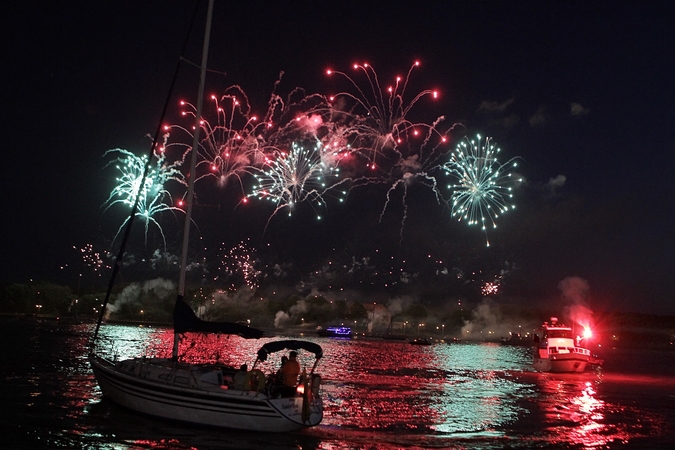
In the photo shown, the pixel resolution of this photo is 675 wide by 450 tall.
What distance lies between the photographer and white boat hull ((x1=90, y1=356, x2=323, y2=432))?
20.4 m

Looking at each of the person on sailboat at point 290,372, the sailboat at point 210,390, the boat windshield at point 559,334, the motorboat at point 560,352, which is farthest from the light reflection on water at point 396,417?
the boat windshield at point 559,334

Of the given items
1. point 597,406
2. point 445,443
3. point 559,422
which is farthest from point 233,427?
point 597,406

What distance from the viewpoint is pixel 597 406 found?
1330 inches

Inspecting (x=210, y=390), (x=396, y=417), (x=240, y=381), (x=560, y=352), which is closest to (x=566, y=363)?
(x=560, y=352)

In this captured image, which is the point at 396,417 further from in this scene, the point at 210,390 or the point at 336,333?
the point at 336,333

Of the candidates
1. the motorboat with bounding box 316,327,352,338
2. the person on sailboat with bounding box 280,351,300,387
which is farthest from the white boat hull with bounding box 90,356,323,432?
the motorboat with bounding box 316,327,352,338

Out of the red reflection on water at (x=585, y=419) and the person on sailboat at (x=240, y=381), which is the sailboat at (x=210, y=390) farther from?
the red reflection on water at (x=585, y=419)

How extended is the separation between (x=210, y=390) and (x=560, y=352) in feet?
154

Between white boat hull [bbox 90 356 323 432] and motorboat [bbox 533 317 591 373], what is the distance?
4392 cm

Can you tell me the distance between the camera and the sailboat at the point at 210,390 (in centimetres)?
2052

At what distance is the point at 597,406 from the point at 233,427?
72.2 feet

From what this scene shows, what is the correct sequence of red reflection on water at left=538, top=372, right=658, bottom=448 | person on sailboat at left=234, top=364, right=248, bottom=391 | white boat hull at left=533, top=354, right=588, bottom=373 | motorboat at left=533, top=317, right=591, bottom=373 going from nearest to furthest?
person on sailboat at left=234, top=364, right=248, bottom=391
red reflection on water at left=538, top=372, right=658, bottom=448
white boat hull at left=533, top=354, right=588, bottom=373
motorboat at left=533, top=317, right=591, bottom=373

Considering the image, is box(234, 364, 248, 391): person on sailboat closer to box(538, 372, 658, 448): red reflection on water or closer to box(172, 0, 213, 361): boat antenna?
box(172, 0, 213, 361): boat antenna

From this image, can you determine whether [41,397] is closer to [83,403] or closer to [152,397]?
[83,403]
